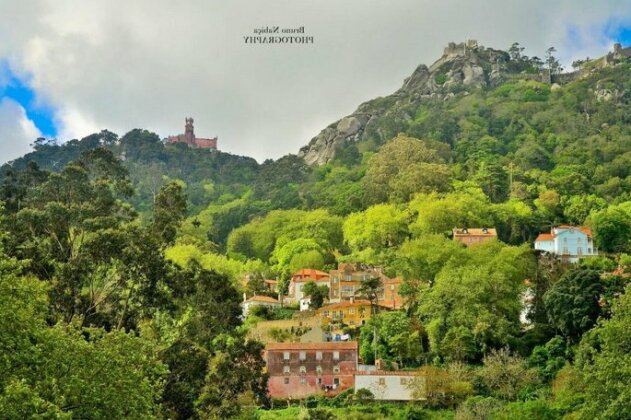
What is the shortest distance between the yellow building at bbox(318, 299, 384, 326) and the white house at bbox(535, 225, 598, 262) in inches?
762

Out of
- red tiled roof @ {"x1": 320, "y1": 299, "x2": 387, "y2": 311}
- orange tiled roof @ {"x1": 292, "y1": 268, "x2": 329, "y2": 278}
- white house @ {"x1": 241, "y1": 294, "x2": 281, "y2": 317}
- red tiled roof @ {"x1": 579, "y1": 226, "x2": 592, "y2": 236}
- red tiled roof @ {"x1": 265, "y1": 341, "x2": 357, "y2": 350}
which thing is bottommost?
red tiled roof @ {"x1": 265, "y1": 341, "x2": 357, "y2": 350}

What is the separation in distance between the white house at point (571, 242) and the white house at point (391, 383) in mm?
30708

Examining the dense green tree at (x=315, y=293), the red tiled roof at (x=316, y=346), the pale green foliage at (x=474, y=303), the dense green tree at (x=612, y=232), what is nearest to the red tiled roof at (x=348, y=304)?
the dense green tree at (x=315, y=293)

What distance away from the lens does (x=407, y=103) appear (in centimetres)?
16388

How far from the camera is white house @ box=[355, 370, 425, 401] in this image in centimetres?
5372

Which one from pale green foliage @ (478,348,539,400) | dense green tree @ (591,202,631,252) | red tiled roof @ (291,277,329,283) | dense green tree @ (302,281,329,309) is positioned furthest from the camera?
red tiled roof @ (291,277,329,283)

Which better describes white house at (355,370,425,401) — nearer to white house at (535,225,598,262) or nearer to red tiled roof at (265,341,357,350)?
red tiled roof at (265,341,357,350)

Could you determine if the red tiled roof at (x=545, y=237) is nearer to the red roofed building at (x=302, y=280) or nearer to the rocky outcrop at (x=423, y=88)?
the red roofed building at (x=302, y=280)

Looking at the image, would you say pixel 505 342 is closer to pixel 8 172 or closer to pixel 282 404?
pixel 282 404

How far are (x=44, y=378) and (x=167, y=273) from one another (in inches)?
478

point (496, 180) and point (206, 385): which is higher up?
point (496, 180)

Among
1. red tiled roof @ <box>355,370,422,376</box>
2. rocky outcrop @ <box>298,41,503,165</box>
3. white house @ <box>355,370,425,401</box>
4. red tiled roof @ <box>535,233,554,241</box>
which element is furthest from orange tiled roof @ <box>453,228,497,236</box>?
rocky outcrop @ <box>298,41,503,165</box>

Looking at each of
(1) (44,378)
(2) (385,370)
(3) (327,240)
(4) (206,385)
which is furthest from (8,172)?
(3) (327,240)

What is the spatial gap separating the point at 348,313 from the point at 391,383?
16211 millimetres
